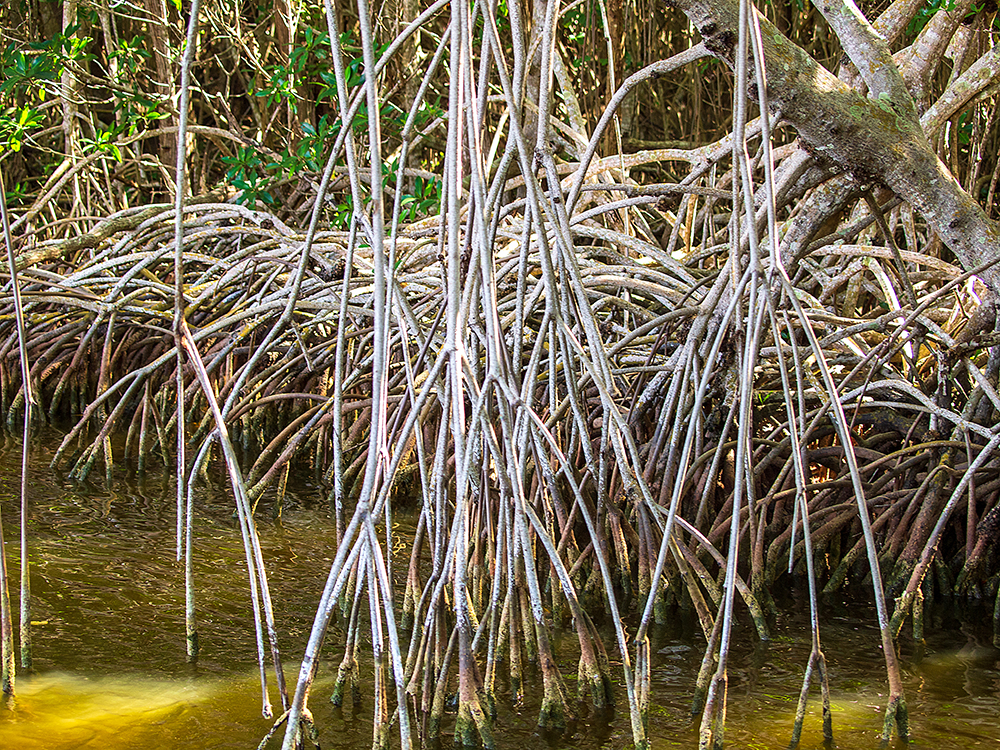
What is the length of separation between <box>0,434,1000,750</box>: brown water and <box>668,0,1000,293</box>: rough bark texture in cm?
99

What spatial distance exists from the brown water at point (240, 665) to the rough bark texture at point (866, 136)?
0.99 m

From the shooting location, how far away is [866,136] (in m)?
2.35

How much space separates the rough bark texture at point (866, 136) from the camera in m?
2.32

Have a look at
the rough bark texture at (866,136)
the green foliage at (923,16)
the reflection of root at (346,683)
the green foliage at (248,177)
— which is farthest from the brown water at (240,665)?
the green foliage at (923,16)

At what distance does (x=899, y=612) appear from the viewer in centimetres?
262

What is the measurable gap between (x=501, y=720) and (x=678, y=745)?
0.36m

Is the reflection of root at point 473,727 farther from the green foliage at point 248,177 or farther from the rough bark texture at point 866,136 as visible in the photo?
the green foliage at point 248,177

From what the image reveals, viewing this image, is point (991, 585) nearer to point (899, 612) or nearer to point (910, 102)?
point (899, 612)

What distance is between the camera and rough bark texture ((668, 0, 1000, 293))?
232cm

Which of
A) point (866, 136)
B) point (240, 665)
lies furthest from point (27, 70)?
point (866, 136)

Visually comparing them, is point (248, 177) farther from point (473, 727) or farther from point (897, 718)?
point (897, 718)

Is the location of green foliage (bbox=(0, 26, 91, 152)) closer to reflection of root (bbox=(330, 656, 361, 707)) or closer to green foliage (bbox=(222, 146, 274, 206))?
green foliage (bbox=(222, 146, 274, 206))

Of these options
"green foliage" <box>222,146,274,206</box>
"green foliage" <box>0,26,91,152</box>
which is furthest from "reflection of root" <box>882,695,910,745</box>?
"green foliage" <box>0,26,91,152</box>

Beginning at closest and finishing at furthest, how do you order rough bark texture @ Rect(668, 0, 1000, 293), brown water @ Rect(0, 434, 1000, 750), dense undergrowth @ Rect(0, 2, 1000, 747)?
dense undergrowth @ Rect(0, 2, 1000, 747)
brown water @ Rect(0, 434, 1000, 750)
rough bark texture @ Rect(668, 0, 1000, 293)
